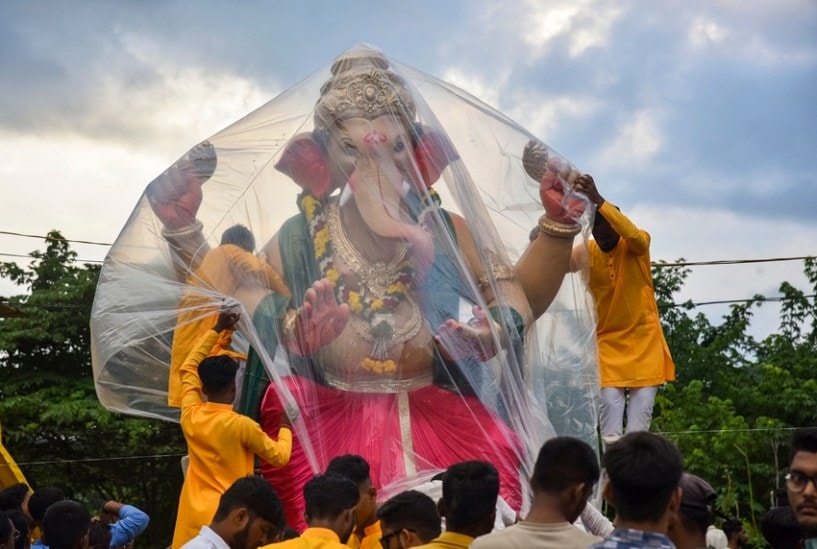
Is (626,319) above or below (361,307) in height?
above

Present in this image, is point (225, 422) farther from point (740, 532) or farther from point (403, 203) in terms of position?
point (740, 532)

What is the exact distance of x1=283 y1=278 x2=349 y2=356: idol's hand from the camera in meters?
6.73

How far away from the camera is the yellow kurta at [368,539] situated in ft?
16.5

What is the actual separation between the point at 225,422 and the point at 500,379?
1.46m

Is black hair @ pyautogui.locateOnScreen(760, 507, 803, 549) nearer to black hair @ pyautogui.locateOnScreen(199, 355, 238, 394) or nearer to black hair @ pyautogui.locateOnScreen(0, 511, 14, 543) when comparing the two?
black hair @ pyautogui.locateOnScreen(199, 355, 238, 394)

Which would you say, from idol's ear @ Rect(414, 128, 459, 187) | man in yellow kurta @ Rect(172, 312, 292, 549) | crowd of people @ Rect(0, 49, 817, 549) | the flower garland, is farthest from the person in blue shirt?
idol's ear @ Rect(414, 128, 459, 187)

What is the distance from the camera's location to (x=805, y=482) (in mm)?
3895

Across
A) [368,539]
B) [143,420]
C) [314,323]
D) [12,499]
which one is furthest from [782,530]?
[143,420]

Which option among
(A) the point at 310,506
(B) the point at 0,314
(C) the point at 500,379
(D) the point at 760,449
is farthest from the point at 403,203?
(D) the point at 760,449

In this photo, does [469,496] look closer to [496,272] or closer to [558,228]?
[496,272]

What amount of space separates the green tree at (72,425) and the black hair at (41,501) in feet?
27.6

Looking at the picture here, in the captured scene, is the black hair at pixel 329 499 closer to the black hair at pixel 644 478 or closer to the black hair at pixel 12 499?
the black hair at pixel 644 478

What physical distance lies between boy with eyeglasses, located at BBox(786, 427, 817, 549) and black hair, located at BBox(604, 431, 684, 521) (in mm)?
638

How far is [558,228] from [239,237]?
172 cm
